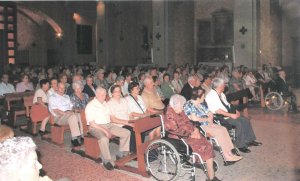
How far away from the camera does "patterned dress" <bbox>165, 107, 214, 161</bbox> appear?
4.77m

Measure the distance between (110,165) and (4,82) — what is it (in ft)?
18.4

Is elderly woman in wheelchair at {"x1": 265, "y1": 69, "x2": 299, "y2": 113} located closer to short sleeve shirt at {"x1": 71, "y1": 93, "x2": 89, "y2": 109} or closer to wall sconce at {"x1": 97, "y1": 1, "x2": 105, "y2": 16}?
short sleeve shirt at {"x1": 71, "y1": 93, "x2": 89, "y2": 109}

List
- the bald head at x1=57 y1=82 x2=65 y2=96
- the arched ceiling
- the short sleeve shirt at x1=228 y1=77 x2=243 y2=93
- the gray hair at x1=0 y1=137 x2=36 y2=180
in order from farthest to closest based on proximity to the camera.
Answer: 1. the arched ceiling
2. the short sleeve shirt at x1=228 y1=77 x2=243 y2=93
3. the bald head at x1=57 y1=82 x2=65 y2=96
4. the gray hair at x1=0 y1=137 x2=36 y2=180

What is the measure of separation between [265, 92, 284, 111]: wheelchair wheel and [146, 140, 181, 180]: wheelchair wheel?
18.6 feet

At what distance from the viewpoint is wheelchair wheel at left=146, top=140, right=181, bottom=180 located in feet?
15.3

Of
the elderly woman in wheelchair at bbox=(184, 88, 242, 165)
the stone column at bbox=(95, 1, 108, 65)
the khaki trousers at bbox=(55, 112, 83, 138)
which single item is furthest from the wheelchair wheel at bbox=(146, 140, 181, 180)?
the stone column at bbox=(95, 1, 108, 65)

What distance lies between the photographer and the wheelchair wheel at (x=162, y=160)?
4660 mm

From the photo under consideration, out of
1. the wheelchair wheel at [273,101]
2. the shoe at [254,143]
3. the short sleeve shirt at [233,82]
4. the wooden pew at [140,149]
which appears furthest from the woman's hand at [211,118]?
the wheelchair wheel at [273,101]

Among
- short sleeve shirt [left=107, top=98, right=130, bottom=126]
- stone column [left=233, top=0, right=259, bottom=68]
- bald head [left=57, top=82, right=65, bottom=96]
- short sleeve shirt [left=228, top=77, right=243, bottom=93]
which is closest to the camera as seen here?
short sleeve shirt [left=107, top=98, right=130, bottom=126]

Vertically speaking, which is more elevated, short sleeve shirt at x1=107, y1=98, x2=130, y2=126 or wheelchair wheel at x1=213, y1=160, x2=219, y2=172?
short sleeve shirt at x1=107, y1=98, x2=130, y2=126

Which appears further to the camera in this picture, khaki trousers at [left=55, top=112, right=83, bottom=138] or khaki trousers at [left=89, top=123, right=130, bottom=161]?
khaki trousers at [left=55, top=112, right=83, bottom=138]

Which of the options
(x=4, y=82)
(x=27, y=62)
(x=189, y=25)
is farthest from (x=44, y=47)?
(x=4, y=82)

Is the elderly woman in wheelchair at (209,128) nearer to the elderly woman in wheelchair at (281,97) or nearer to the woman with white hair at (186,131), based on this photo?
the woman with white hair at (186,131)

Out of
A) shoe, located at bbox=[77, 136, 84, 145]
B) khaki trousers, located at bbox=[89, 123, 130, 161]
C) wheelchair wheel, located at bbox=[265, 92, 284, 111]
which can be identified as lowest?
shoe, located at bbox=[77, 136, 84, 145]
